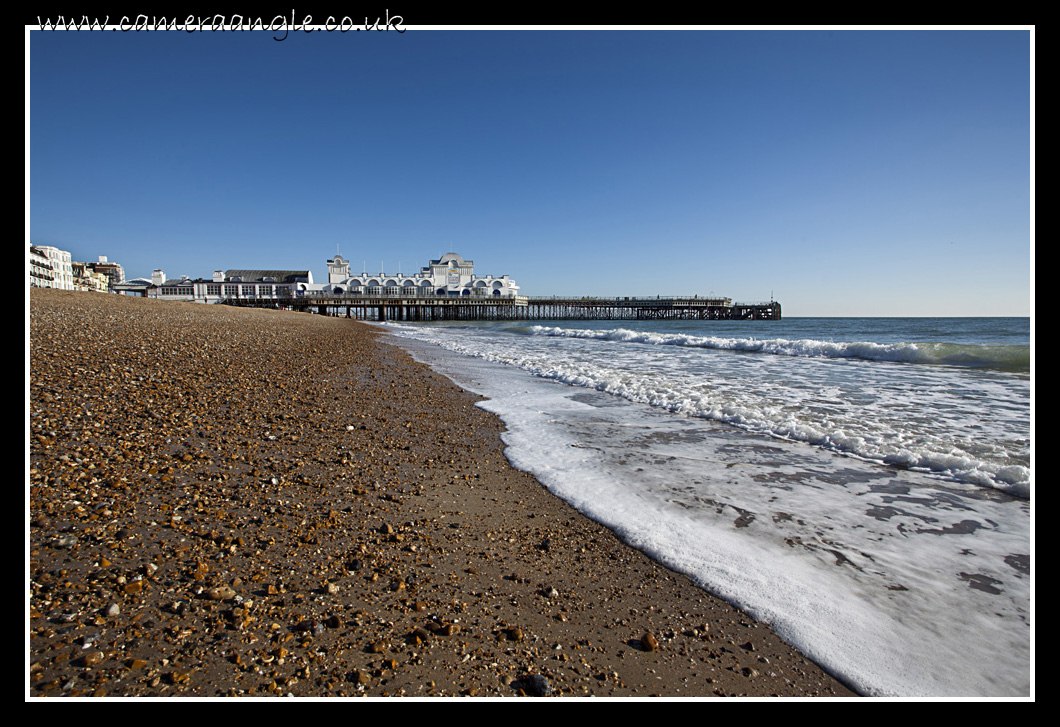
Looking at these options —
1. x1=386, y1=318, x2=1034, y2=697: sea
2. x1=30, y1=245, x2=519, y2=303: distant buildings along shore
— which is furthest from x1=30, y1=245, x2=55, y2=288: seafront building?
x1=386, y1=318, x2=1034, y2=697: sea

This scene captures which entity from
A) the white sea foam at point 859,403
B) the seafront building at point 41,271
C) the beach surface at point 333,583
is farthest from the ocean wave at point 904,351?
the seafront building at point 41,271

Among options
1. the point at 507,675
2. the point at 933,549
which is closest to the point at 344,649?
the point at 507,675

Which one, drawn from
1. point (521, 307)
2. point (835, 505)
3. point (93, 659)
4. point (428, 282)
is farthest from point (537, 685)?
point (428, 282)

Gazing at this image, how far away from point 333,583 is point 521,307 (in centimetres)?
6729

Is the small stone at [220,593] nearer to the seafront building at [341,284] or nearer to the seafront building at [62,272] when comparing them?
the seafront building at [62,272]

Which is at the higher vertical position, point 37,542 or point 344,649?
point 37,542

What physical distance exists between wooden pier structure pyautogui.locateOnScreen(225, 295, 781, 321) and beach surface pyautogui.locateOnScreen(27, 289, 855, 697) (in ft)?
197

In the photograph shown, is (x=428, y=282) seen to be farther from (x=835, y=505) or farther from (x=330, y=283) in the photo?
(x=835, y=505)

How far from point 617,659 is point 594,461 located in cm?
245

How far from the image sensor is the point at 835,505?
3275mm

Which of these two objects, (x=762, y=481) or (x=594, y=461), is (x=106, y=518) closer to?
(x=594, y=461)

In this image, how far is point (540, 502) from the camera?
10.5ft

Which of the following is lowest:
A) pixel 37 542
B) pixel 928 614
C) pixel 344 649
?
pixel 928 614

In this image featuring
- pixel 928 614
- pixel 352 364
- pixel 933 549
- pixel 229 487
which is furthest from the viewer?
pixel 352 364
